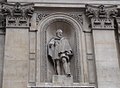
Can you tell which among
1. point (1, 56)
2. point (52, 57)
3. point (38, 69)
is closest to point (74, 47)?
→ point (52, 57)

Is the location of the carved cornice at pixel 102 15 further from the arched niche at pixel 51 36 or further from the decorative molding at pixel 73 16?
the arched niche at pixel 51 36

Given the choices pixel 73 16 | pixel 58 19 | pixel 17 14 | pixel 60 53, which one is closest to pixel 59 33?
pixel 58 19

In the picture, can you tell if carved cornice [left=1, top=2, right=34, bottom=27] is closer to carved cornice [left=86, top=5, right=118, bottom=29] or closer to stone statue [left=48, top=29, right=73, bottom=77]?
stone statue [left=48, top=29, right=73, bottom=77]

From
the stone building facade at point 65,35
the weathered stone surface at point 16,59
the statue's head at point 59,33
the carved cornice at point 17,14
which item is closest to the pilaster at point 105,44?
the stone building facade at point 65,35

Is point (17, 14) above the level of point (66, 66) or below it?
above

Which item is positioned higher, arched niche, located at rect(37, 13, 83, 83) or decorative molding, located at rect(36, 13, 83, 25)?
decorative molding, located at rect(36, 13, 83, 25)

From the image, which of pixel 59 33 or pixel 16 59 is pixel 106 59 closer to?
pixel 59 33

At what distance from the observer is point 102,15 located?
17.7 m

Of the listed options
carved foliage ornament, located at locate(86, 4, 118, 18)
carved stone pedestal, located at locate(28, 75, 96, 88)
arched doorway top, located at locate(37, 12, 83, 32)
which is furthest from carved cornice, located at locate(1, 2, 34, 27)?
carved stone pedestal, located at locate(28, 75, 96, 88)

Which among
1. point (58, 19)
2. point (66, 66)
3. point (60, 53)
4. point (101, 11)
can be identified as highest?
point (101, 11)

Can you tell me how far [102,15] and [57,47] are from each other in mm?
3274

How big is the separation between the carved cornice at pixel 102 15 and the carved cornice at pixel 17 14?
11.3 ft

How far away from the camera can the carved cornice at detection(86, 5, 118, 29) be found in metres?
17.4

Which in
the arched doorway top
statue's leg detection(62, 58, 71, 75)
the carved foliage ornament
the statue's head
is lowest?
statue's leg detection(62, 58, 71, 75)
